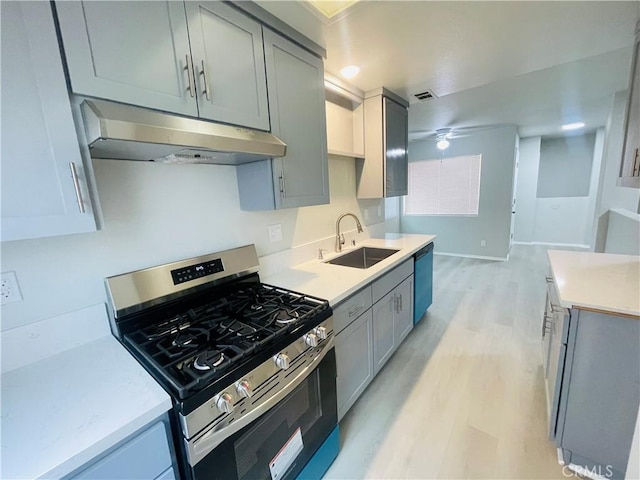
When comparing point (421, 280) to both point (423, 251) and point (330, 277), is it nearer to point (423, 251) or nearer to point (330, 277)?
point (423, 251)

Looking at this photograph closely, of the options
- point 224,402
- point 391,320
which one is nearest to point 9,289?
point 224,402

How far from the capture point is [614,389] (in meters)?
1.22

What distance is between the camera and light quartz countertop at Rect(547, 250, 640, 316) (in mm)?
1200

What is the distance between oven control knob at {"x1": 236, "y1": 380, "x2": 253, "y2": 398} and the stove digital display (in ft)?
2.13

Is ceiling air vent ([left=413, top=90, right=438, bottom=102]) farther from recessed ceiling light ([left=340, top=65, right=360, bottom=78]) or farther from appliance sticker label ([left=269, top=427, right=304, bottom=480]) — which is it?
appliance sticker label ([left=269, top=427, right=304, bottom=480])

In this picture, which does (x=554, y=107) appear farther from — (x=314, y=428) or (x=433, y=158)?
(x=314, y=428)

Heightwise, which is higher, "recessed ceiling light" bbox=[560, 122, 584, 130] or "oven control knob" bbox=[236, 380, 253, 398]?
"recessed ceiling light" bbox=[560, 122, 584, 130]

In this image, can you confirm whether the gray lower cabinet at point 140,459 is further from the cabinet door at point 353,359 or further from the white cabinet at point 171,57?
the white cabinet at point 171,57

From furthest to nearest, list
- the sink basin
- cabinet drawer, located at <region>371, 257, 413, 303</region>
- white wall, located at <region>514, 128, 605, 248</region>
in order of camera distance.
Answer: white wall, located at <region>514, 128, 605, 248</region> < the sink basin < cabinet drawer, located at <region>371, 257, 413, 303</region>

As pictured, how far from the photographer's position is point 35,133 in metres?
0.75

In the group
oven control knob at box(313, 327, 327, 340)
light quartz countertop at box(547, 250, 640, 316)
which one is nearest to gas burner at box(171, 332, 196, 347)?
oven control knob at box(313, 327, 327, 340)

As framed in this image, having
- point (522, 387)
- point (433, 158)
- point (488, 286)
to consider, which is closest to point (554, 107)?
point (433, 158)

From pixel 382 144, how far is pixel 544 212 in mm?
5561

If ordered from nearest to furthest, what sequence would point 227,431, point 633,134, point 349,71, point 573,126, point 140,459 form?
point 140,459
point 227,431
point 633,134
point 349,71
point 573,126
